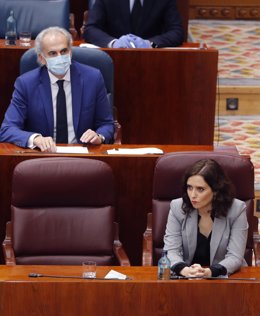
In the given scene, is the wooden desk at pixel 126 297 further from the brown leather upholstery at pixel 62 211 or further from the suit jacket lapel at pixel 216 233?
the brown leather upholstery at pixel 62 211

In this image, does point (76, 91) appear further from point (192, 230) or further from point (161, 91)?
point (192, 230)

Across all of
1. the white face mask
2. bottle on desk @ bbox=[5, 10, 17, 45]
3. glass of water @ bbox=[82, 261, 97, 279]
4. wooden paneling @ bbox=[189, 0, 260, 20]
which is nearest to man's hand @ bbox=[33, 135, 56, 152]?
the white face mask

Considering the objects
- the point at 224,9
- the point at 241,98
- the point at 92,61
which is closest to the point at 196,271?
the point at 92,61

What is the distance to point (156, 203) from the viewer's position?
4016 mm

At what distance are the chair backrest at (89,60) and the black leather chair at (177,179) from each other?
0.96 metres

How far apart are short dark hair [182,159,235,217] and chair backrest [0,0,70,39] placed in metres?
1.90

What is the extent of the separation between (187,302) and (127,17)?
7.73 feet

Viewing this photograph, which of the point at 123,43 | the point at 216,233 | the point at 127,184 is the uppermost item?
the point at 123,43

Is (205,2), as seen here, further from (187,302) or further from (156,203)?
(187,302)

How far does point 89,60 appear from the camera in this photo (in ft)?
15.9

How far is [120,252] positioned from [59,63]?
3.06 feet

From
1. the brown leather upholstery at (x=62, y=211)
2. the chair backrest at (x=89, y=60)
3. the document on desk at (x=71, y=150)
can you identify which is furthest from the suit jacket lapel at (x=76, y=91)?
the brown leather upholstery at (x=62, y=211)

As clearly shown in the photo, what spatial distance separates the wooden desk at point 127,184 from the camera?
4.20 metres

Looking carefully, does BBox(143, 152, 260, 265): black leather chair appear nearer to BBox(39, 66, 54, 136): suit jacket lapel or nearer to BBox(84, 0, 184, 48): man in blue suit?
BBox(39, 66, 54, 136): suit jacket lapel
